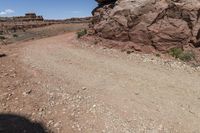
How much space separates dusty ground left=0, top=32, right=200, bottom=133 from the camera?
775cm

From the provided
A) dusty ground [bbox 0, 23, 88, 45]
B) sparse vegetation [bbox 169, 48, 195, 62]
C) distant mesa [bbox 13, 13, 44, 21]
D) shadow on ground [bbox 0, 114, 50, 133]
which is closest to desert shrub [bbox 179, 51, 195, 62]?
sparse vegetation [bbox 169, 48, 195, 62]

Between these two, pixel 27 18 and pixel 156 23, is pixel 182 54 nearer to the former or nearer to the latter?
pixel 156 23

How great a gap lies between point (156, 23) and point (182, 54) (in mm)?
2161

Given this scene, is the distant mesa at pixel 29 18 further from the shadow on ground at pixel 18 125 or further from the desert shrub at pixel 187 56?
the shadow on ground at pixel 18 125

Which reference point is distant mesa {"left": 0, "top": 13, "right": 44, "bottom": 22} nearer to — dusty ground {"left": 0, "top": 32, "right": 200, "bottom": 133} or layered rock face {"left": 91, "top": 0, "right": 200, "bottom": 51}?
layered rock face {"left": 91, "top": 0, "right": 200, "bottom": 51}

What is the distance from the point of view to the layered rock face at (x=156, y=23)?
14562 millimetres

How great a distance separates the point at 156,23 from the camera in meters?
15.1

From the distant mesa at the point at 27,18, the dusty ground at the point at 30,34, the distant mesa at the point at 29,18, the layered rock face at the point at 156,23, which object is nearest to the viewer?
the layered rock face at the point at 156,23

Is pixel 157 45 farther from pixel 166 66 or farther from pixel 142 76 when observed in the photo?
pixel 142 76

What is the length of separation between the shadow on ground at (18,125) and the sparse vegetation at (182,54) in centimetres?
773

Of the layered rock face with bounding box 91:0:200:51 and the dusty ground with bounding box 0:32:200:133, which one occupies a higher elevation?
the layered rock face with bounding box 91:0:200:51

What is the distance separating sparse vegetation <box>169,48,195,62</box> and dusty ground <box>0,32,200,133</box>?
0.72 m

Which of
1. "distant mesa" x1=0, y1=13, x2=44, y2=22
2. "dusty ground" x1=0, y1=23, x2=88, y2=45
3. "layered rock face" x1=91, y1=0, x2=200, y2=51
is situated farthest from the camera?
"distant mesa" x1=0, y1=13, x2=44, y2=22

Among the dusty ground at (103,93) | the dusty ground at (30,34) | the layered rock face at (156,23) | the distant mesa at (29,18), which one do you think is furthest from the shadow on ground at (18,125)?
the distant mesa at (29,18)
